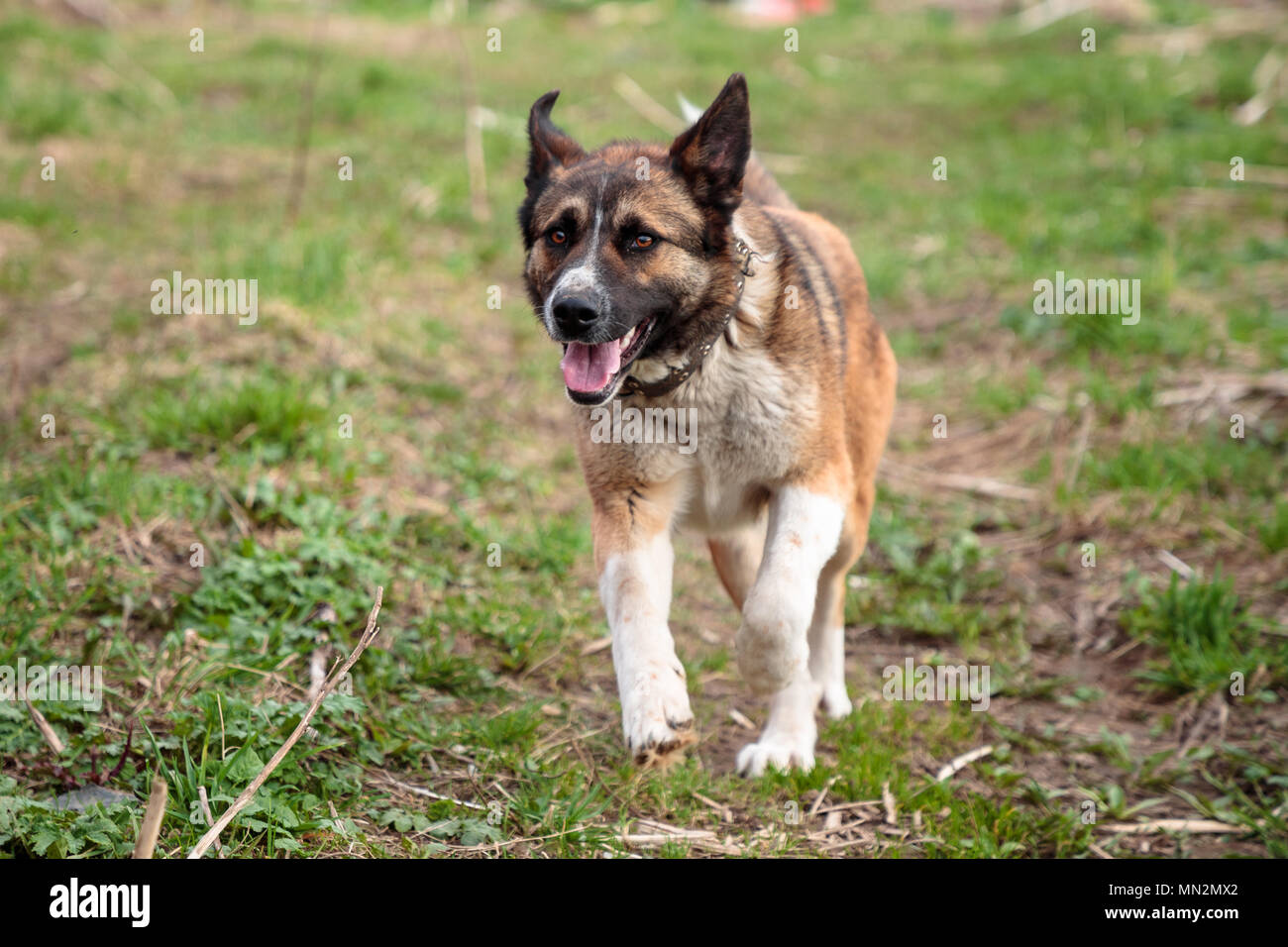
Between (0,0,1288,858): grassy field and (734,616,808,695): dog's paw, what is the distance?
482 mm

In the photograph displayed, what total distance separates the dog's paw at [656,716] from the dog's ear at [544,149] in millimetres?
1734

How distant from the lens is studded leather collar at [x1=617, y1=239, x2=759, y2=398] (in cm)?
361

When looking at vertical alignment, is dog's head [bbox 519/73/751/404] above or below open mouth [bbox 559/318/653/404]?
above

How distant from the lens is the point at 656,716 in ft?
10.3

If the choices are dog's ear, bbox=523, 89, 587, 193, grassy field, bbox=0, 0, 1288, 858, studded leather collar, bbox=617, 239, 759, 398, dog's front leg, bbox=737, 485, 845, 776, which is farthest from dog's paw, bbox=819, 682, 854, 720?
dog's ear, bbox=523, 89, 587, 193

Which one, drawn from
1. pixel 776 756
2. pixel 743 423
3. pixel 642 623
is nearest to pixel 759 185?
pixel 743 423

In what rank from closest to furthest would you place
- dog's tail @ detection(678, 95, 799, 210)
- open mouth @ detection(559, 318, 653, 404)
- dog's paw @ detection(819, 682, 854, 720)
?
1. open mouth @ detection(559, 318, 653, 404)
2. dog's paw @ detection(819, 682, 854, 720)
3. dog's tail @ detection(678, 95, 799, 210)

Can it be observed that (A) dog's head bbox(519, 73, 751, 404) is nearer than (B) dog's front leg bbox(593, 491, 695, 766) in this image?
No

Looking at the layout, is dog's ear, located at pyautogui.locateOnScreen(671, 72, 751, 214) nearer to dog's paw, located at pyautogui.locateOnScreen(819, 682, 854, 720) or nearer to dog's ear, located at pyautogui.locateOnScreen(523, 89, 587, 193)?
dog's ear, located at pyautogui.locateOnScreen(523, 89, 587, 193)

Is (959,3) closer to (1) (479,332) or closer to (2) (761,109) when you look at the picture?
(2) (761,109)

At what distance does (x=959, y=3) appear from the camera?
58.2 feet

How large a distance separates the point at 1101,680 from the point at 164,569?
3677mm

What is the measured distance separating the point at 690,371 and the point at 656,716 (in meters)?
1.12

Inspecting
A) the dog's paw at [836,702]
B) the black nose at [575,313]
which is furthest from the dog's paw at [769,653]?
the black nose at [575,313]
